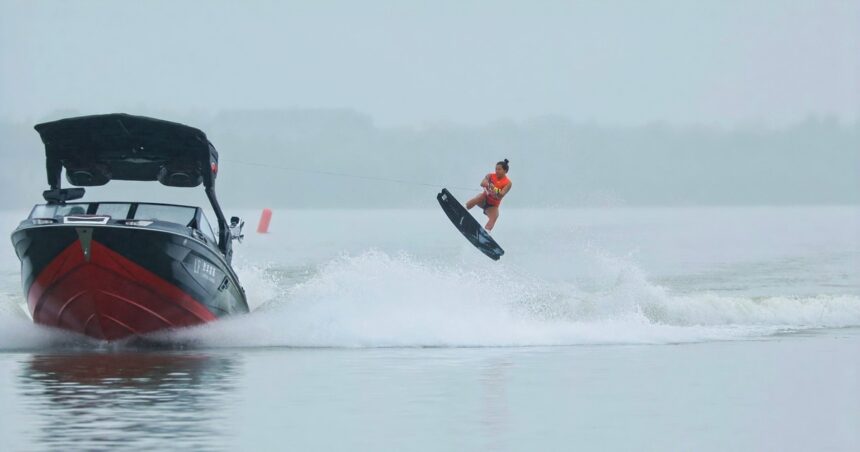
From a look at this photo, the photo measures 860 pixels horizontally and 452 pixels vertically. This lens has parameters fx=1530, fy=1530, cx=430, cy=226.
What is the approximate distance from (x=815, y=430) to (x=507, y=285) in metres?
13.6

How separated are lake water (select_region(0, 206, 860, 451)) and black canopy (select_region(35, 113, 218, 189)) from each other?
238 cm

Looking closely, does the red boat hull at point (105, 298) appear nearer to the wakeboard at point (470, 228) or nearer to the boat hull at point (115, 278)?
the boat hull at point (115, 278)

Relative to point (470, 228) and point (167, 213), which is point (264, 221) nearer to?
point (470, 228)

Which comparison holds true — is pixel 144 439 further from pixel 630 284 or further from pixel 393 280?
pixel 630 284

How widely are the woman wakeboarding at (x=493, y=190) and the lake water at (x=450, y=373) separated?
1.31 meters

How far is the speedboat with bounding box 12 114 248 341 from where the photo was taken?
21.1 meters

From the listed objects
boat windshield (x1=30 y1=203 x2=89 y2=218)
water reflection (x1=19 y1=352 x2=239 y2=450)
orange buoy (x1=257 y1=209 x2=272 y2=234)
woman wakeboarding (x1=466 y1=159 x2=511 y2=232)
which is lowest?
water reflection (x1=19 y1=352 x2=239 y2=450)

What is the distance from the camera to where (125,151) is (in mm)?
22797

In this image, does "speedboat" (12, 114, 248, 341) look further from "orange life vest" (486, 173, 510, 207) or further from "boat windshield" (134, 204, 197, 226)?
"orange life vest" (486, 173, 510, 207)

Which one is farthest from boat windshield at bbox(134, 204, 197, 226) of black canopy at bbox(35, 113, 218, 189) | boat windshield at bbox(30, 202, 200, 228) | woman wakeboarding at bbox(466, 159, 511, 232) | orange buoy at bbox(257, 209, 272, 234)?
orange buoy at bbox(257, 209, 272, 234)

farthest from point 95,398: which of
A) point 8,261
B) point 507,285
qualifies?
point 8,261

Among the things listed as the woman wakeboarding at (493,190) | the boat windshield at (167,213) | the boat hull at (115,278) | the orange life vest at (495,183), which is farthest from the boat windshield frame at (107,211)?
the orange life vest at (495,183)

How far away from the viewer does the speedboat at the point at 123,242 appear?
2109 centimetres

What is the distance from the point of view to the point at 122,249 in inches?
830
